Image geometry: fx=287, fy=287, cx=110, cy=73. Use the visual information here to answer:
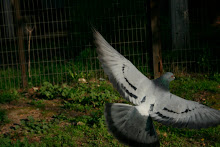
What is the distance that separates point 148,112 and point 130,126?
0.79 ft

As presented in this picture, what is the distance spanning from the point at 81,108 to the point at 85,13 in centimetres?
213

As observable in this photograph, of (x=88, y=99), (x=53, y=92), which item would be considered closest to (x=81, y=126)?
(x=88, y=99)

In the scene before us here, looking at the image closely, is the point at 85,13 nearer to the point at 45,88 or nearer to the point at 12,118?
the point at 45,88

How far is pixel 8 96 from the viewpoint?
5234mm

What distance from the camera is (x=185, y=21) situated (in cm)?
588

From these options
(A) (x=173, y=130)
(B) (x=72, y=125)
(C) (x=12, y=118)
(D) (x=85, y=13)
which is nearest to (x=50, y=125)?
(B) (x=72, y=125)

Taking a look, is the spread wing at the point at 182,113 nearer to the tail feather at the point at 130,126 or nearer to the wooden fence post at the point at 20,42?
the tail feather at the point at 130,126

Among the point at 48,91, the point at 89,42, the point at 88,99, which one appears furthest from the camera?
the point at 89,42

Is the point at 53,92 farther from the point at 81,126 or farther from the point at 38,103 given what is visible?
the point at 81,126

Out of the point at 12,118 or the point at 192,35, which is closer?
the point at 12,118

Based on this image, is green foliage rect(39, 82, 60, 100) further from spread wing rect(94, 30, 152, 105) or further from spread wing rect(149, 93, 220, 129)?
spread wing rect(149, 93, 220, 129)

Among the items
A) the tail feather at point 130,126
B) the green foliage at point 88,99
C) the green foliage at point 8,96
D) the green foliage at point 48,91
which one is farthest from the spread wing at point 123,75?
the green foliage at point 8,96

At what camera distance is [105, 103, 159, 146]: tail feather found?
295 centimetres

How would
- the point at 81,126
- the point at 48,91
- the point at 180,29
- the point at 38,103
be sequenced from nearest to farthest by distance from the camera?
the point at 81,126, the point at 38,103, the point at 48,91, the point at 180,29
